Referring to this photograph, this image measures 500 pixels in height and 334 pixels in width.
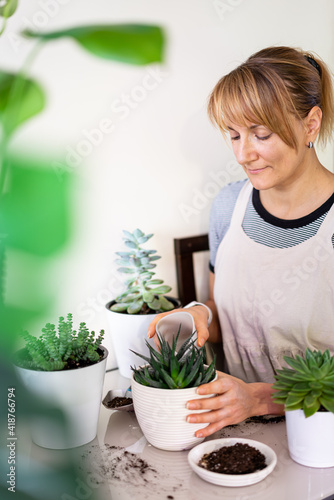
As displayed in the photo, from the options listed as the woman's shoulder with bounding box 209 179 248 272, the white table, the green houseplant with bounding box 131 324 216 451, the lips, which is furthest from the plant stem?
the woman's shoulder with bounding box 209 179 248 272

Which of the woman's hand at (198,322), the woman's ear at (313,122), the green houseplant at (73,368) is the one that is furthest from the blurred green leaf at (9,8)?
the woman's ear at (313,122)

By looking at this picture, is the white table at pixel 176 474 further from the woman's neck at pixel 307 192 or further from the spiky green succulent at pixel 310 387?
the woman's neck at pixel 307 192

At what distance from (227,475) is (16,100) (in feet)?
2.33

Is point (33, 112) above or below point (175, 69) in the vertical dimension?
below

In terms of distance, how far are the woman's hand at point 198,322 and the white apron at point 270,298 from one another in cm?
14

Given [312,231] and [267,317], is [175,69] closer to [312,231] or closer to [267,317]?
[312,231]

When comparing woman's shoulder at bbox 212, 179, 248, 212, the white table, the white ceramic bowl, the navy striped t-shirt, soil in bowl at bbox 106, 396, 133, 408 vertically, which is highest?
woman's shoulder at bbox 212, 179, 248, 212

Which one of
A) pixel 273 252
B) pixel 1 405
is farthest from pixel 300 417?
pixel 1 405

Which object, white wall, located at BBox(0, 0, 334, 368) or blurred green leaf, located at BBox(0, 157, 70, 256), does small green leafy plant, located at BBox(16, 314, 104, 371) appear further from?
blurred green leaf, located at BBox(0, 157, 70, 256)

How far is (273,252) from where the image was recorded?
117 cm

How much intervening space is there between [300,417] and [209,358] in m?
0.65

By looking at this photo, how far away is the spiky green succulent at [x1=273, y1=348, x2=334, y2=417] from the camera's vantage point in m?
0.76

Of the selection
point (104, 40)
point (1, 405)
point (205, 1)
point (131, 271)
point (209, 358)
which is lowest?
point (209, 358)

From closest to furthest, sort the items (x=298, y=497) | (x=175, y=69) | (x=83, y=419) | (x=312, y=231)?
(x=298, y=497), (x=83, y=419), (x=312, y=231), (x=175, y=69)
